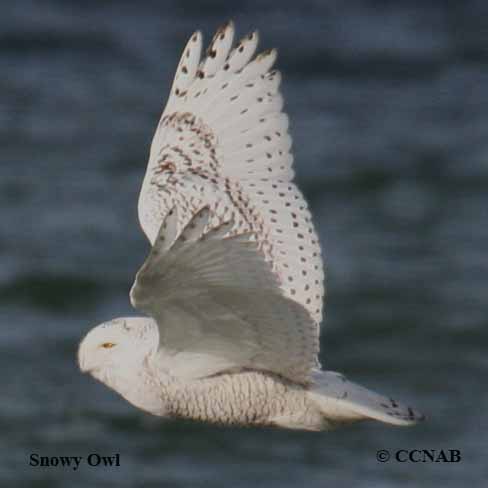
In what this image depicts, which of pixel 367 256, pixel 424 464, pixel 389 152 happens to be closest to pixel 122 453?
pixel 424 464

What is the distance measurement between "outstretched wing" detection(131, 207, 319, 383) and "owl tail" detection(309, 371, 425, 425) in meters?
0.10

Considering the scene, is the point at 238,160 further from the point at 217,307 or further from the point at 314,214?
the point at 314,214

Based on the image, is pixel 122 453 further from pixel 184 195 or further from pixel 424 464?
pixel 184 195

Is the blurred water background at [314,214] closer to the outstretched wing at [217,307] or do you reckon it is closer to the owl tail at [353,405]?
the owl tail at [353,405]

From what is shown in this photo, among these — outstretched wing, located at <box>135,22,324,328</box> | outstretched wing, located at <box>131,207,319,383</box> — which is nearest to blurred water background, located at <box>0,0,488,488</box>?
outstretched wing, located at <box>135,22,324,328</box>

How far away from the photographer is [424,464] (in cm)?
1122

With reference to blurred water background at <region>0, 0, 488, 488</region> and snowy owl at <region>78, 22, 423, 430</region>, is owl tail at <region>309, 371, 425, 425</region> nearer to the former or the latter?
snowy owl at <region>78, 22, 423, 430</region>

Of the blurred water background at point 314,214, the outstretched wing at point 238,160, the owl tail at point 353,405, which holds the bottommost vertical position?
the owl tail at point 353,405

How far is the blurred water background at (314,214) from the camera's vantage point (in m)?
12.0

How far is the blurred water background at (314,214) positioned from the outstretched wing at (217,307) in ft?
16.2

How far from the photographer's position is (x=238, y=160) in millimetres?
6797

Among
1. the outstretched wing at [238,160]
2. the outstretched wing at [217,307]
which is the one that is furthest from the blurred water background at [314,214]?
the outstretched wing at [217,307]

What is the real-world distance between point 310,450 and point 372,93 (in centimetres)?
680

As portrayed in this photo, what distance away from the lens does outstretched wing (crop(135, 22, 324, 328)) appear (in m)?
6.56
